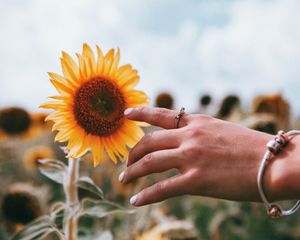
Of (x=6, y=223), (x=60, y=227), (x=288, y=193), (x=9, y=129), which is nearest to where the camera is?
(x=288, y=193)

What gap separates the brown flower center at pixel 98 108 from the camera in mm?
1587

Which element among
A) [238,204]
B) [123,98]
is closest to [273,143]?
[123,98]

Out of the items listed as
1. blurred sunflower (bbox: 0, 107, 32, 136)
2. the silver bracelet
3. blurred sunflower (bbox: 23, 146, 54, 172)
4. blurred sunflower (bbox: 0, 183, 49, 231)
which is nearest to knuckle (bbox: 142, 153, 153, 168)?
the silver bracelet

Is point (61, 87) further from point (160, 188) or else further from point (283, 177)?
point (283, 177)

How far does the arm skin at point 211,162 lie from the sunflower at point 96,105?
0.16 metres

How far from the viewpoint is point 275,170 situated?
129 centimetres

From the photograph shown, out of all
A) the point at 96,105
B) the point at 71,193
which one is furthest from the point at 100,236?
the point at 96,105

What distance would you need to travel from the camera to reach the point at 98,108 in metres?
1.59

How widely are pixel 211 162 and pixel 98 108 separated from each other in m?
0.42

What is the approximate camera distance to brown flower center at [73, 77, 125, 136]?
1587 millimetres

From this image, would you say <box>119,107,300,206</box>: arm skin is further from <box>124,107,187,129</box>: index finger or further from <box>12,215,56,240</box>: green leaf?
<box>12,215,56,240</box>: green leaf

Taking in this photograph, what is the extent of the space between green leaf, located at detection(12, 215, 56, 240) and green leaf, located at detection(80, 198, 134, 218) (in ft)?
0.37

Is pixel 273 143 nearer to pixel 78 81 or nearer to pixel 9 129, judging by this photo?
pixel 78 81

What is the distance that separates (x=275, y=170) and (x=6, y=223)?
1972mm
